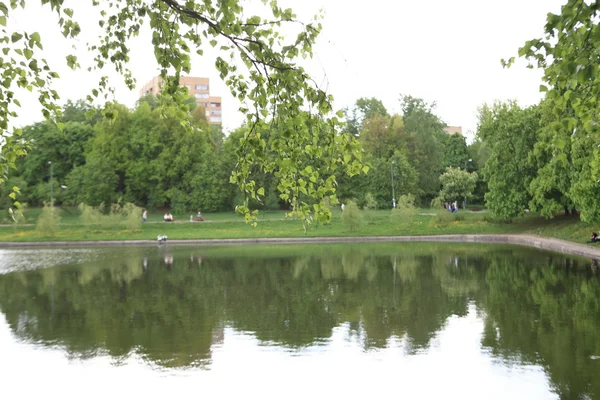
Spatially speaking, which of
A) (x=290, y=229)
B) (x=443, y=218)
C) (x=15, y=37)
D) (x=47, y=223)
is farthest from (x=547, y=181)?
(x=47, y=223)

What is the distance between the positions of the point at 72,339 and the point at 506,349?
900cm

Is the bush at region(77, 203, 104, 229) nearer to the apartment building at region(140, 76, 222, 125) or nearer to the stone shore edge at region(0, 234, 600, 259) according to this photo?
the stone shore edge at region(0, 234, 600, 259)

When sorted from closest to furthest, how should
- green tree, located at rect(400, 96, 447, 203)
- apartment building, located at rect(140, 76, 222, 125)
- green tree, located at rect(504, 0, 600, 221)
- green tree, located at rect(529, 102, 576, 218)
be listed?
green tree, located at rect(504, 0, 600, 221), green tree, located at rect(529, 102, 576, 218), green tree, located at rect(400, 96, 447, 203), apartment building, located at rect(140, 76, 222, 125)

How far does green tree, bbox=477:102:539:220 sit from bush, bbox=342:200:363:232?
9.41 metres

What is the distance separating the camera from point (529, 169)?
38.5 metres

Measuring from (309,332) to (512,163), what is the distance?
30.8 m

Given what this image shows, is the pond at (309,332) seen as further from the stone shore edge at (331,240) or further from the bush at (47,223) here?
the bush at (47,223)

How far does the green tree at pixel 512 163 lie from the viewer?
38.0 metres

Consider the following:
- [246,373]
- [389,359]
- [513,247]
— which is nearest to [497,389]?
[389,359]

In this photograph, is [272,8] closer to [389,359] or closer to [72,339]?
[389,359]

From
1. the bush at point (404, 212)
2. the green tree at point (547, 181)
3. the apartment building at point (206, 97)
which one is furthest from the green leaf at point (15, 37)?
the apartment building at point (206, 97)

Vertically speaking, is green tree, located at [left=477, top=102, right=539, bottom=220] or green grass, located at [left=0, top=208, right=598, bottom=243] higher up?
green tree, located at [left=477, top=102, right=539, bottom=220]

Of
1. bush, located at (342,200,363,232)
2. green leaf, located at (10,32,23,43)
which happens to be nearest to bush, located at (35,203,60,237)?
bush, located at (342,200,363,232)

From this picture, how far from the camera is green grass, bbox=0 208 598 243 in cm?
3969
